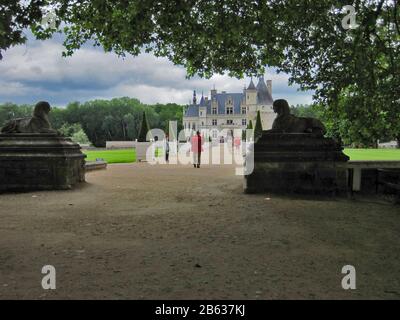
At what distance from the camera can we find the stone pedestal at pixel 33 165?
42.2 feet

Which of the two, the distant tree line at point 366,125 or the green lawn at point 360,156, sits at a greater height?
the distant tree line at point 366,125

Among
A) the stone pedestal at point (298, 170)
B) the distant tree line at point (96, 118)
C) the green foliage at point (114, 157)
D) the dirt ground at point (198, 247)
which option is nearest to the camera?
the dirt ground at point (198, 247)

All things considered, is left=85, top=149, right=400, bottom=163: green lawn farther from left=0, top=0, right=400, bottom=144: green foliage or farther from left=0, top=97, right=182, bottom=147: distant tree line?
left=0, top=97, right=182, bottom=147: distant tree line

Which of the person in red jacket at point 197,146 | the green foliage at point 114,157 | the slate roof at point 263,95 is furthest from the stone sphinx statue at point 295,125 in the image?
the slate roof at point 263,95

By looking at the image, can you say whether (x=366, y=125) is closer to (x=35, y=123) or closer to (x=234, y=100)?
(x=35, y=123)

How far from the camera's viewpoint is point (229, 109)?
12144 cm

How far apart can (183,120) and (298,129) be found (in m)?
117

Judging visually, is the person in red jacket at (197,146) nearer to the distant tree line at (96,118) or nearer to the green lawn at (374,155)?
the green lawn at (374,155)

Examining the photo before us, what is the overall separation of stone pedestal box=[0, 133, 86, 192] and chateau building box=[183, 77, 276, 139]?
100146 mm

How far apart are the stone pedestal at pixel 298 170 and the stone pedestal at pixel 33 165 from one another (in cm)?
584

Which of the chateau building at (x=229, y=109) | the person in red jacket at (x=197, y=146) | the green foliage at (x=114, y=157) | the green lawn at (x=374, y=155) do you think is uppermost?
the chateau building at (x=229, y=109)

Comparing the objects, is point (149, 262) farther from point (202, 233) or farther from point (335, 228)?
point (335, 228)

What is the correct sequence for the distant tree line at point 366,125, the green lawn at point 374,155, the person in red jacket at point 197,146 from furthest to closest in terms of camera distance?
the green lawn at point 374,155, the person in red jacket at point 197,146, the distant tree line at point 366,125

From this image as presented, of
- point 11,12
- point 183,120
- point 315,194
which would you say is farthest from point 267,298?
point 183,120
